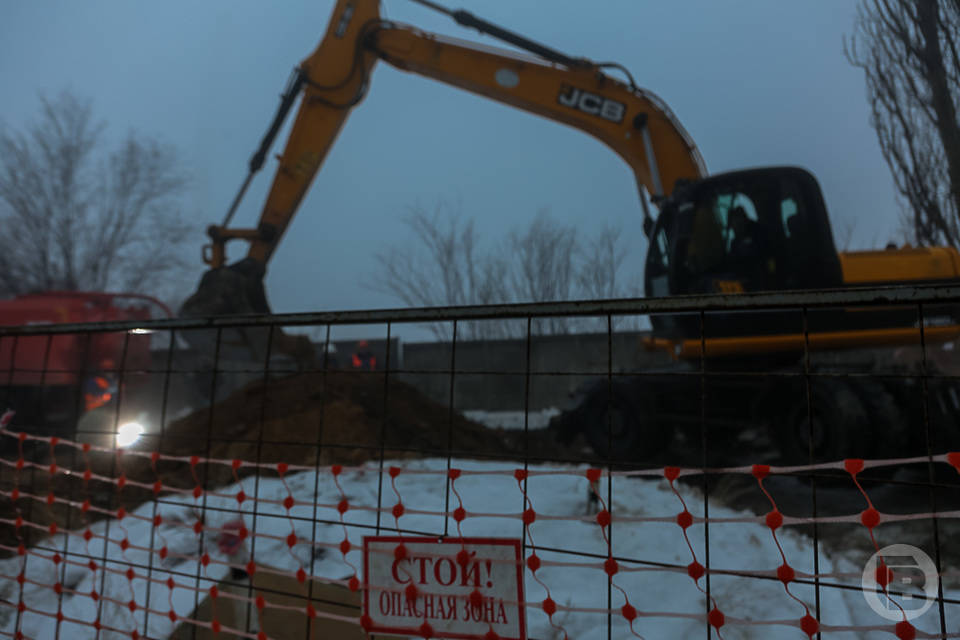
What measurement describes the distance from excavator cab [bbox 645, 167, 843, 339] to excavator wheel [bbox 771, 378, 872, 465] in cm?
71

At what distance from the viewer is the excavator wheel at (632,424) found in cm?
636

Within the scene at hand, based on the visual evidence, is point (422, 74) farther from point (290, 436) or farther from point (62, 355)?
point (62, 355)

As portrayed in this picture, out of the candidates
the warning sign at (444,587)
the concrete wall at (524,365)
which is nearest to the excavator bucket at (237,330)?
the concrete wall at (524,365)

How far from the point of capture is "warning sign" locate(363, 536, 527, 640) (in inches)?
63.6

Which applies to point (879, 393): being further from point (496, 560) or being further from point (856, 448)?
point (496, 560)

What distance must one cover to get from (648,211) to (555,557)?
4.67 m

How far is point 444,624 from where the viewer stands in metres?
1.66

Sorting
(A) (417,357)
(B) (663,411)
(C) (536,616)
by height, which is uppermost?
(A) (417,357)

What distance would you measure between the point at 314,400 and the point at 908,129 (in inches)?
260

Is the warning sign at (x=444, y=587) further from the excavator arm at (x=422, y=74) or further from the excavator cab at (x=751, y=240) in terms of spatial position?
the excavator arm at (x=422, y=74)

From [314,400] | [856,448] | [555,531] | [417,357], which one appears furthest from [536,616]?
[417,357]

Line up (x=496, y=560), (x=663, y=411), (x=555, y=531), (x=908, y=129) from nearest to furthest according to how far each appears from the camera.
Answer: (x=496, y=560) < (x=555, y=531) < (x=908, y=129) < (x=663, y=411)

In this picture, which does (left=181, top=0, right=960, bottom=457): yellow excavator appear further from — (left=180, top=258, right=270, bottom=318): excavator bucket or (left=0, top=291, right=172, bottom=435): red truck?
(left=0, top=291, right=172, bottom=435): red truck

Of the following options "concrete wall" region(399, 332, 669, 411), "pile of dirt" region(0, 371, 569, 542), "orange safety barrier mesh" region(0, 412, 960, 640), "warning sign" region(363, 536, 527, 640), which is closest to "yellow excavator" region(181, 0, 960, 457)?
"pile of dirt" region(0, 371, 569, 542)
